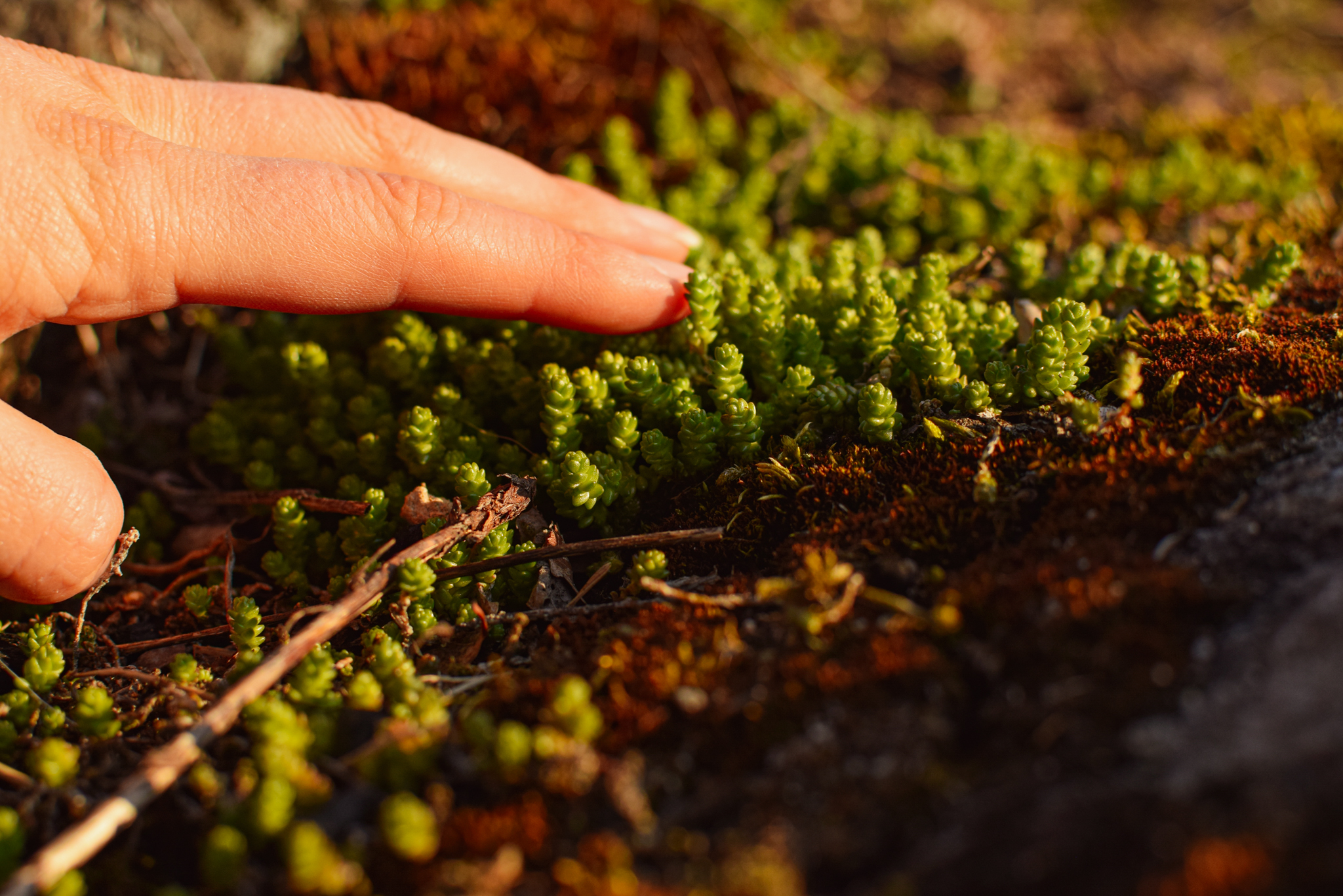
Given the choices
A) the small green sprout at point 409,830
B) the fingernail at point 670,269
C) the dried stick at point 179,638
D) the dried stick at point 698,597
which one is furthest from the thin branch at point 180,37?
the small green sprout at point 409,830

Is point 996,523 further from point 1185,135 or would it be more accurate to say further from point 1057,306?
point 1185,135

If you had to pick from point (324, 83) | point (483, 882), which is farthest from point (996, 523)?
point (324, 83)

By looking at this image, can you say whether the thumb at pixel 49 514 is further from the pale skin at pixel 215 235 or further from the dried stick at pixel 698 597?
the dried stick at pixel 698 597

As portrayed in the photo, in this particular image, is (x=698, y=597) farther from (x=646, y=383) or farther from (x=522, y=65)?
(x=522, y=65)

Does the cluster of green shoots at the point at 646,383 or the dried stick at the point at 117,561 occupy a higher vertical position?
the cluster of green shoots at the point at 646,383

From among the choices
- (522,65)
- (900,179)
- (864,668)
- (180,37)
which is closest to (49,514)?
(864,668)
